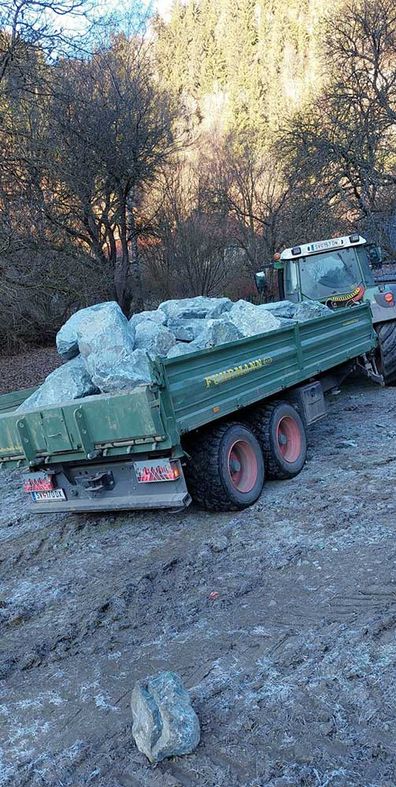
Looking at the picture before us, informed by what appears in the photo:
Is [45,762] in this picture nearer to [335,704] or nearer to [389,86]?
[335,704]

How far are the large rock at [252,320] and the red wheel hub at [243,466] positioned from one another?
1.14 metres

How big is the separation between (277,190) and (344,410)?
15.0m

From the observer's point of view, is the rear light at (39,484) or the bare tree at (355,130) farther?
the bare tree at (355,130)

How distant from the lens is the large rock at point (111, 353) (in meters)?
4.62

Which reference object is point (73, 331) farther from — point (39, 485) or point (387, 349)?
point (387, 349)

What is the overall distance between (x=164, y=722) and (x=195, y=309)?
428 cm

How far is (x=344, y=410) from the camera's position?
796 cm

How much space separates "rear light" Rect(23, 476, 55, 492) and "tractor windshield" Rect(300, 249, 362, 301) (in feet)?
17.1

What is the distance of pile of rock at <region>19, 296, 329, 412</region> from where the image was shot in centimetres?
473

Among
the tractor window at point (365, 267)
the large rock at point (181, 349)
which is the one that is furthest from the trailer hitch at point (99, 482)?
the tractor window at point (365, 267)

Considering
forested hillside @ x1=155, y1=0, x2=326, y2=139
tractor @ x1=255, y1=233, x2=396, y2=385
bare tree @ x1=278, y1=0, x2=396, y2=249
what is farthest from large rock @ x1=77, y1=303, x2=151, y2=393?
forested hillside @ x1=155, y1=0, x2=326, y2=139

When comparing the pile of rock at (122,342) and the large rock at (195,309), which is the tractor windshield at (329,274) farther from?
the pile of rock at (122,342)

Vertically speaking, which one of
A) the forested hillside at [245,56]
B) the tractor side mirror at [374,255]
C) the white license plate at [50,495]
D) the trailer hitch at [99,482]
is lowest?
the white license plate at [50,495]

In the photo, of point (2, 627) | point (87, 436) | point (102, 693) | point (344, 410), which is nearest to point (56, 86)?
point (344, 410)
